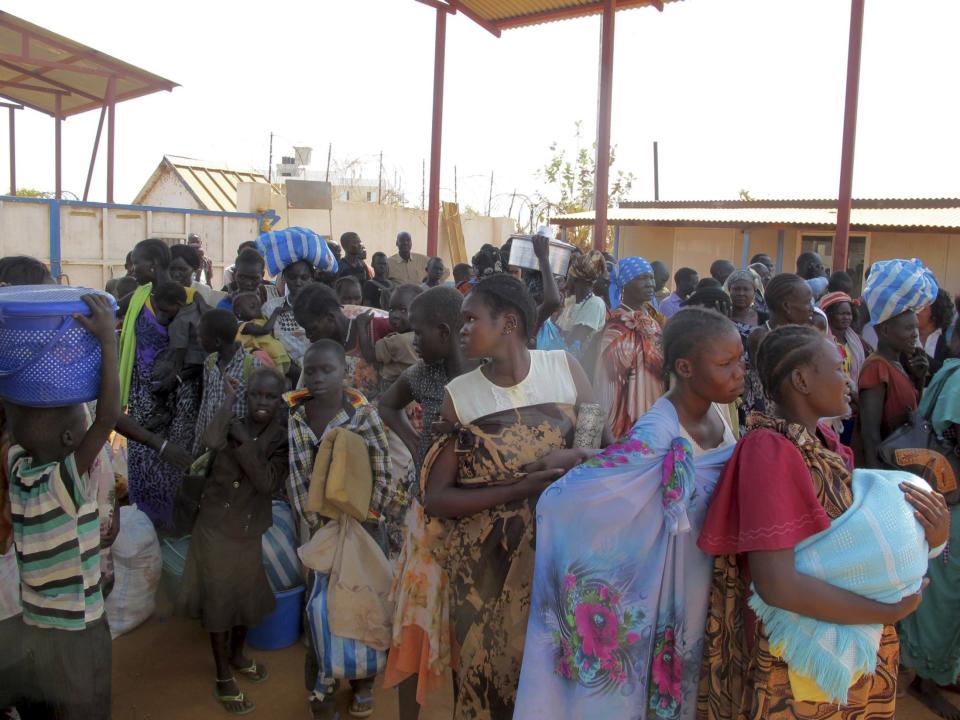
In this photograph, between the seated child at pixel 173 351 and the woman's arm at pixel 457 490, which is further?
the seated child at pixel 173 351

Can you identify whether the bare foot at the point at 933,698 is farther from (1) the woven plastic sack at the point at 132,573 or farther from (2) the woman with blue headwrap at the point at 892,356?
(1) the woven plastic sack at the point at 132,573

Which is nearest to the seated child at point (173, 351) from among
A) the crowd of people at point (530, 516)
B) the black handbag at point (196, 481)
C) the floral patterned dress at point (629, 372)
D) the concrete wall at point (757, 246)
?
the crowd of people at point (530, 516)

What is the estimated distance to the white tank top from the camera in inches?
98.0

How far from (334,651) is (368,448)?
82 centimetres

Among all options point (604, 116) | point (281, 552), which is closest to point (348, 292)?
point (281, 552)

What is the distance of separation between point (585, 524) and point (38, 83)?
1634cm

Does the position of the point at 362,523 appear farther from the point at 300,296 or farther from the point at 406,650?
the point at 300,296

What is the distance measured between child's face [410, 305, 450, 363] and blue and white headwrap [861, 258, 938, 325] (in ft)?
7.33

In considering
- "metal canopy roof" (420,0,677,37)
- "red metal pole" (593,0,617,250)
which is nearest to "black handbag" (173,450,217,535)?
"red metal pole" (593,0,617,250)

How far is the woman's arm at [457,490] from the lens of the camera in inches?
92.4

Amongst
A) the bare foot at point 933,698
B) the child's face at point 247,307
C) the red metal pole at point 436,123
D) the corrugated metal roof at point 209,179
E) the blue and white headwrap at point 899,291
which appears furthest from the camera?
the corrugated metal roof at point 209,179

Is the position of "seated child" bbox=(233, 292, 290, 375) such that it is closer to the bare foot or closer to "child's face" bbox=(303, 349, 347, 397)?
"child's face" bbox=(303, 349, 347, 397)

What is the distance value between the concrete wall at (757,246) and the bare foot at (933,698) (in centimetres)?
1311

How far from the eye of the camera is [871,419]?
11.9ft
